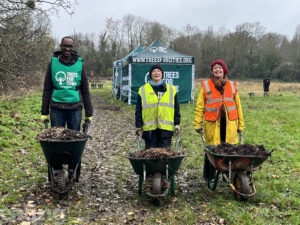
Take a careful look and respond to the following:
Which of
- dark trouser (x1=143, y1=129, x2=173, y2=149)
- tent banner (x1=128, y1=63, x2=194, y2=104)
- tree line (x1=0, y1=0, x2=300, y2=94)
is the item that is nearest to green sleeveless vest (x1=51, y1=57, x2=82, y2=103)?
dark trouser (x1=143, y1=129, x2=173, y2=149)

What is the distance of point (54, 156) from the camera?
445 centimetres

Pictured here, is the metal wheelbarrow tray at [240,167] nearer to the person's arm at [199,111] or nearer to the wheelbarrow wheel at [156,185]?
the person's arm at [199,111]

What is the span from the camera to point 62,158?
4492 mm

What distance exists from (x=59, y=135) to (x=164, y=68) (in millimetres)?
13369

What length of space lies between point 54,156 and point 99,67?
1835 inches

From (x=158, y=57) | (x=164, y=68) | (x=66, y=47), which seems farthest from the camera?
(x=164, y=68)

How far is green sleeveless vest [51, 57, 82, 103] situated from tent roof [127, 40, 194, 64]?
12.2 metres

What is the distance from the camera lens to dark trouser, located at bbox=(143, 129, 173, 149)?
16.8 ft

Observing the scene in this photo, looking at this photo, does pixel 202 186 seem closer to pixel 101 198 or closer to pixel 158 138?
pixel 158 138

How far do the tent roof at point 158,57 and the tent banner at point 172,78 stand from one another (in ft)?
0.69

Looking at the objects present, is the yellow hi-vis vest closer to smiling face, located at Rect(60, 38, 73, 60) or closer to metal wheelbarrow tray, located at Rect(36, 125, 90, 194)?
metal wheelbarrow tray, located at Rect(36, 125, 90, 194)

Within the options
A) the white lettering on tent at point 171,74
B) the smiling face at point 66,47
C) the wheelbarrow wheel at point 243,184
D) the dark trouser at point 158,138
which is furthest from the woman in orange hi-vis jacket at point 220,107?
the white lettering on tent at point 171,74

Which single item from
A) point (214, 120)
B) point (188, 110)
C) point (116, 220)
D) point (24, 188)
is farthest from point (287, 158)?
point (188, 110)

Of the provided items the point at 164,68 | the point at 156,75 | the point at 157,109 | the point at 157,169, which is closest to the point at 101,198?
the point at 157,169
